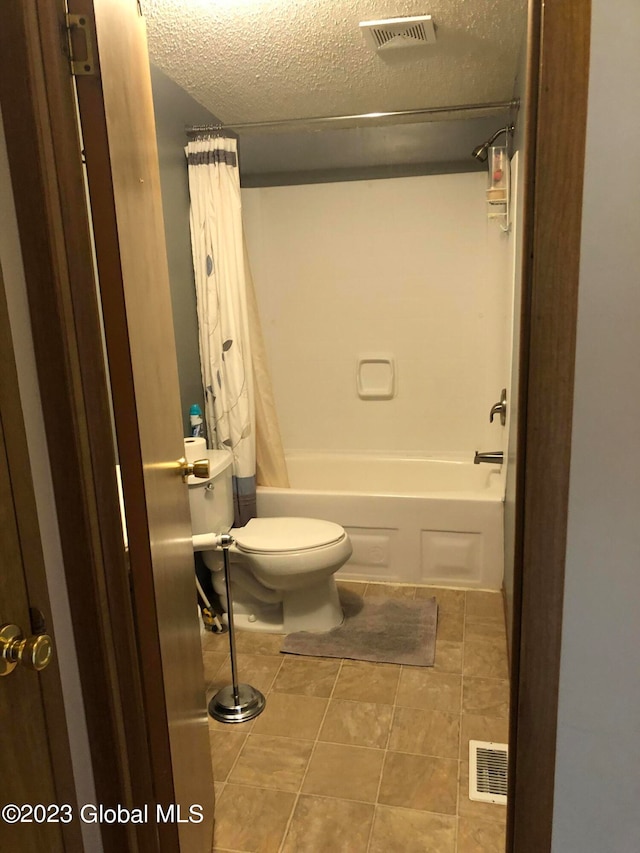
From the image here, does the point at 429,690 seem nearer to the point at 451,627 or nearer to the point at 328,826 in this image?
the point at 451,627

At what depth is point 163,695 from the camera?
126cm

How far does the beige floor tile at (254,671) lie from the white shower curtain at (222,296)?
0.83 metres

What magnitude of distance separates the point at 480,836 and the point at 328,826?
0.40 metres

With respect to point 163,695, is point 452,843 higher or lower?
lower

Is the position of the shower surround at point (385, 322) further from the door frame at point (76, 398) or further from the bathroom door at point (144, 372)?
the door frame at point (76, 398)

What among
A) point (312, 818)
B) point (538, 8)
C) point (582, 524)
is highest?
point (538, 8)

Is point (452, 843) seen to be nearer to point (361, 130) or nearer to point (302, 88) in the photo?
point (302, 88)

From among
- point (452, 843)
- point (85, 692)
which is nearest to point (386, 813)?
point (452, 843)

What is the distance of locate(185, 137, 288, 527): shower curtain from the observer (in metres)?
2.81

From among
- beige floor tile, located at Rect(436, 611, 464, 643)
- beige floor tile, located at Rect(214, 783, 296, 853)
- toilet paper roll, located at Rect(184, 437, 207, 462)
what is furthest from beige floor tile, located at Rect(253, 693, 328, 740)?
toilet paper roll, located at Rect(184, 437, 207, 462)

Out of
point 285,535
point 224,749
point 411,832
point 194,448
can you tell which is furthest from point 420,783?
point 194,448

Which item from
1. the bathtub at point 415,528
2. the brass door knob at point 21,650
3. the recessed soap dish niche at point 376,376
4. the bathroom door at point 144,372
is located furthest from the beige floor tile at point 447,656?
the brass door knob at point 21,650

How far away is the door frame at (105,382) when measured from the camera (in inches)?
33.9

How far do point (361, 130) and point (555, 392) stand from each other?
8.56ft
